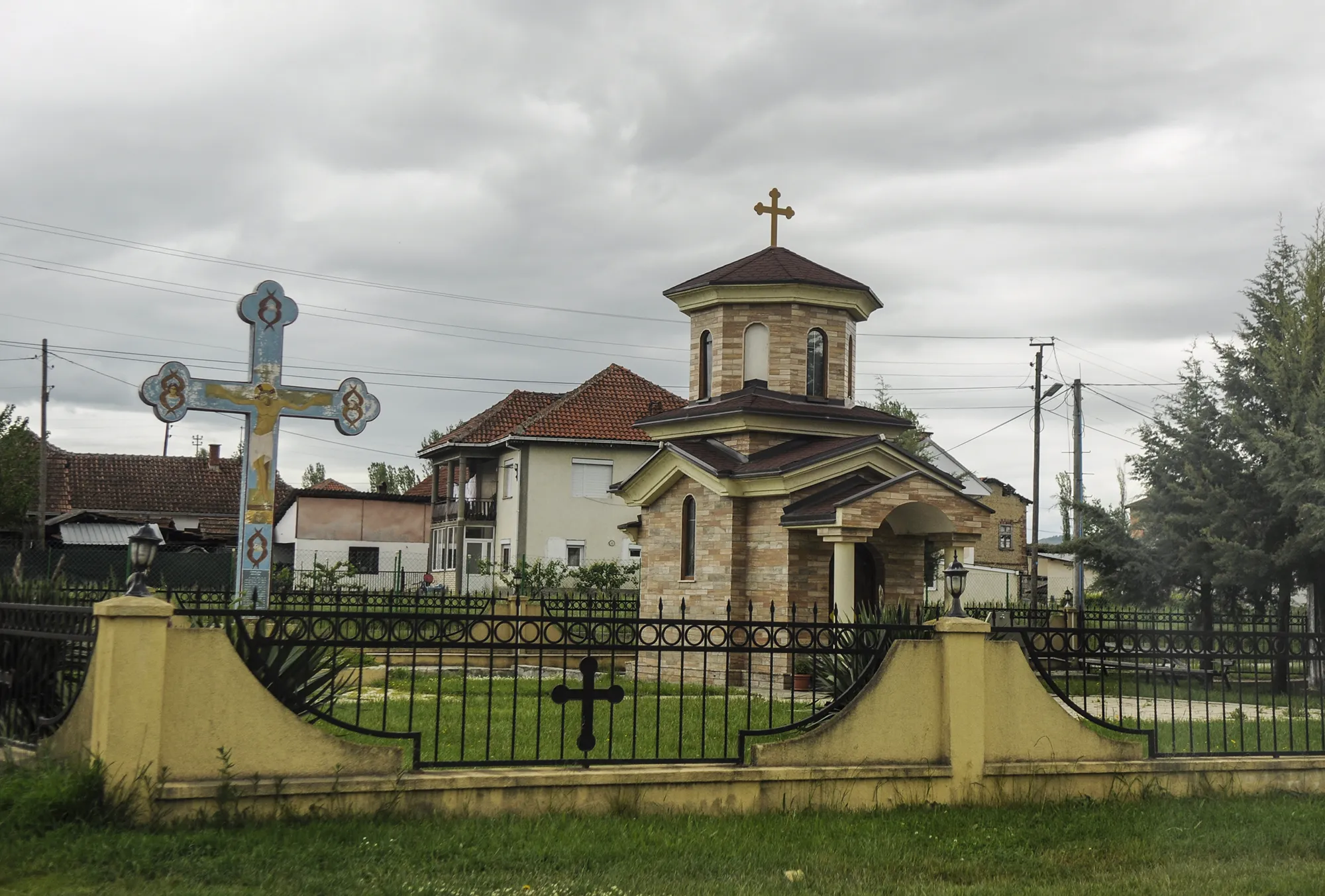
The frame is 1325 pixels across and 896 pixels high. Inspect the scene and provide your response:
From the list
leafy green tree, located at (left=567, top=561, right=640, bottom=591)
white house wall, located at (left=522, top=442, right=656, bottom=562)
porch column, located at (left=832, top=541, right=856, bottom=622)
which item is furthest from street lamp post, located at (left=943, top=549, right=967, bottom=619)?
white house wall, located at (left=522, top=442, right=656, bottom=562)

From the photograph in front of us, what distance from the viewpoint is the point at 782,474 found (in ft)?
65.1

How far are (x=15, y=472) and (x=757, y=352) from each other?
2786 cm

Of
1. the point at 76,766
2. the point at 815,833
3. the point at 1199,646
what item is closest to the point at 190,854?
the point at 76,766

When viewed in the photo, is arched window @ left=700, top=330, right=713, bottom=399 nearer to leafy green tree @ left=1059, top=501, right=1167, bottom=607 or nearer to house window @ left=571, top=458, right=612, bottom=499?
leafy green tree @ left=1059, top=501, right=1167, bottom=607

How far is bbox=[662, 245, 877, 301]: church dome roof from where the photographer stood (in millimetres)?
22188

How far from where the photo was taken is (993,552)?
225ft

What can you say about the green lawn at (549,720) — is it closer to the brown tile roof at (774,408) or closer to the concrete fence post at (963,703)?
the concrete fence post at (963,703)

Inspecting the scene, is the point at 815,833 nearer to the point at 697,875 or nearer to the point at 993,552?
the point at 697,875

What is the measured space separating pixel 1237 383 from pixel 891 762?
17728mm

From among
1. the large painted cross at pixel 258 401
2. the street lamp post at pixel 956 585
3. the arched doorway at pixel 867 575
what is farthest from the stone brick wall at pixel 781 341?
the street lamp post at pixel 956 585

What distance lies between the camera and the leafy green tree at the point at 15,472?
3931cm

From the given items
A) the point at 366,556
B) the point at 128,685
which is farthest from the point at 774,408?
the point at 366,556

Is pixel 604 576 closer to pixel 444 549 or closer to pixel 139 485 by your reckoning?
pixel 444 549

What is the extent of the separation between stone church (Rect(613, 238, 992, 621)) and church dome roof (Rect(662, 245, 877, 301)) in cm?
4
